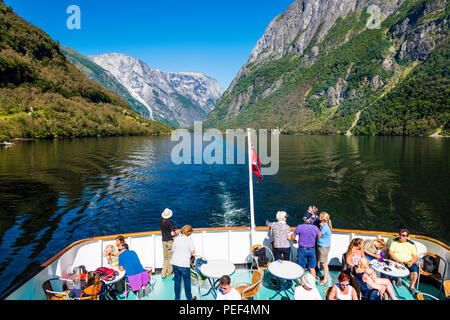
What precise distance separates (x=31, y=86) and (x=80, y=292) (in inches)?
6536

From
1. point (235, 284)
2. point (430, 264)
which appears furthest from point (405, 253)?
point (235, 284)

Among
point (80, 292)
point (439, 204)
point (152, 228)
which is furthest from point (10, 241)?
point (439, 204)

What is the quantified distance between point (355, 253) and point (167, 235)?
17.7 ft

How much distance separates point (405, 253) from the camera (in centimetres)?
724

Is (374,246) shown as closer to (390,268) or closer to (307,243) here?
(390,268)

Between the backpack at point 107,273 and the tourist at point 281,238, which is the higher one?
the tourist at point 281,238

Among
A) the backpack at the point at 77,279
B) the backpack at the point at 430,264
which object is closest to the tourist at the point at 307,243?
the backpack at the point at 430,264

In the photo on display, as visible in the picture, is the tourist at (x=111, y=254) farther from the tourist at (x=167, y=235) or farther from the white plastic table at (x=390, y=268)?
the white plastic table at (x=390, y=268)

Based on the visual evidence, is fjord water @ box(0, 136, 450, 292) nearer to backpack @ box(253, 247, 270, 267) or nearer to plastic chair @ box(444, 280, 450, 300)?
backpack @ box(253, 247, 270, 267)

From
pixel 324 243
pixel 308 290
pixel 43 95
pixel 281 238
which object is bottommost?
pixel 308 290

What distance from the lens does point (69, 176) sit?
107ft

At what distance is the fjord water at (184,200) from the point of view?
1644cm

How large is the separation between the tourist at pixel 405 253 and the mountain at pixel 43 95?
96683mm
